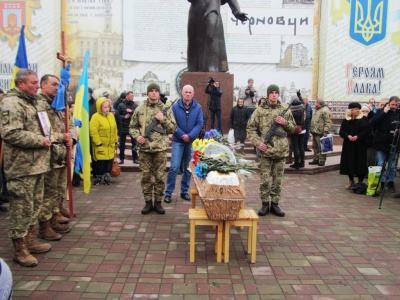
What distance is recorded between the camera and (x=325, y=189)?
8055 millimetres

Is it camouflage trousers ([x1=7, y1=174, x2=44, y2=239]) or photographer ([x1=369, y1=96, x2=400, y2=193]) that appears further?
photographer ([x1=369, y1=96, x2=400, y2=193])

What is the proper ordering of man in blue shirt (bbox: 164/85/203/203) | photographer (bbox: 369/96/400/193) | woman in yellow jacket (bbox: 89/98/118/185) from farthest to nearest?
woman in yellow jacket (bbox: 89/98/118/185) < photographer (bbox: 369/96/400/193) < man in blue shirt (bbox: 164/85/203/203)

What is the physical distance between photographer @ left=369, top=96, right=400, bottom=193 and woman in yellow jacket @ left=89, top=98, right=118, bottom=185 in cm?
514

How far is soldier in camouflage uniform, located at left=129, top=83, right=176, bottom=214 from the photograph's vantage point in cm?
586

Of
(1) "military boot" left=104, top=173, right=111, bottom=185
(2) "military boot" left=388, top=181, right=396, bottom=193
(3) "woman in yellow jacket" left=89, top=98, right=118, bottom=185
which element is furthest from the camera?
(1) "military boot" left=104, top=173, right=111, bottom=185

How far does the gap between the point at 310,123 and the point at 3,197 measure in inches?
331

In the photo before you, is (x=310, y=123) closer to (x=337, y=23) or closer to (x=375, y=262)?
(x=375, y=262)

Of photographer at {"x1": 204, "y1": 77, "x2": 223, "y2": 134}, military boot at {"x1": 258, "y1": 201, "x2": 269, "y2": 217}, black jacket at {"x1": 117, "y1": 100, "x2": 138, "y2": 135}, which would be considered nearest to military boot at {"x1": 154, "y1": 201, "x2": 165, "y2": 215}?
military boot at {"x1": 258, "y1": 201, "x2": 269, "y2": 217}

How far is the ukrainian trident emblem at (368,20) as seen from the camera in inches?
798

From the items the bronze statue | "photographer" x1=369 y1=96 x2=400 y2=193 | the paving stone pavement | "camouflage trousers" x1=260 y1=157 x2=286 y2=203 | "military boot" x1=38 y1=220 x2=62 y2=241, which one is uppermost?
the bronze statue

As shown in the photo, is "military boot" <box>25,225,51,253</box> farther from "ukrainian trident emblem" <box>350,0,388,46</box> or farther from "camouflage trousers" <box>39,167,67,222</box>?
"ukrainian trident emblem" <box>350,0,388,46</box>

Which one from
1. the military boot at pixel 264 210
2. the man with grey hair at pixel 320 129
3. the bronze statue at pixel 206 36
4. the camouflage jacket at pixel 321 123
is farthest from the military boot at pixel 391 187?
the bronze statue at pixel 206 36

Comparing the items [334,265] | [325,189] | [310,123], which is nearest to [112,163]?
[325,189]

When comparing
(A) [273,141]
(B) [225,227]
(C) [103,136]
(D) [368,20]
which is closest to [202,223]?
(B) [225,227]
